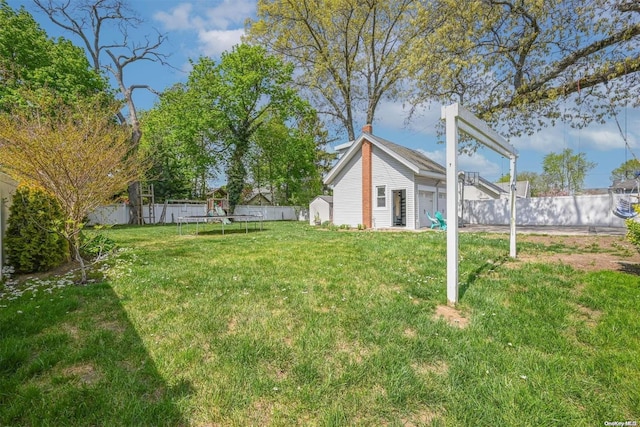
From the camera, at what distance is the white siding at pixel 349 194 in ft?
56.1

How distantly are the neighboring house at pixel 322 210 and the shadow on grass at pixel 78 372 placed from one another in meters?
16.3

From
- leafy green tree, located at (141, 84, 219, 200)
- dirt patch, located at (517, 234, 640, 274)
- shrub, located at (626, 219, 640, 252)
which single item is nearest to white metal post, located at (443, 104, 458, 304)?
shrub, located at (626, 219, 640, 252)

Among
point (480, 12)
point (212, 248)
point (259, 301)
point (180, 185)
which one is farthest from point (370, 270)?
point (180, 185)

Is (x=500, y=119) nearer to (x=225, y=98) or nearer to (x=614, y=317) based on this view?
(x=614, y=317)

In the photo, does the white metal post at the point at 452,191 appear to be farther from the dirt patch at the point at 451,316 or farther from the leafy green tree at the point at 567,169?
the leafy green tree at the point at 567,169

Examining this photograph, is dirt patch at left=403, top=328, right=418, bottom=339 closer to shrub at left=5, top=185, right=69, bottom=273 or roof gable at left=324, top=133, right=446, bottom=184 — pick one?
shrub at left=5, top=185, right=69, bottom=273

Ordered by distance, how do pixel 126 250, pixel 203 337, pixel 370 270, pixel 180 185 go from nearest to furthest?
pixel 203 337 < pixel 370 270 < pixel 126 250 < pixel 180 185

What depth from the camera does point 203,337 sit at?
3.09 m

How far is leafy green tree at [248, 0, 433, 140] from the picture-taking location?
19.6 m

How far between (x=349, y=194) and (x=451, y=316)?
14.1m

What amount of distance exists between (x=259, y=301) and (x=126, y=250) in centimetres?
595

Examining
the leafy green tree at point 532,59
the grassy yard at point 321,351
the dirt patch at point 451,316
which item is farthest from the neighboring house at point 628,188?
the dirt patch at point 451,316

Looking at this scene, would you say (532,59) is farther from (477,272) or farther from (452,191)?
(452,191)

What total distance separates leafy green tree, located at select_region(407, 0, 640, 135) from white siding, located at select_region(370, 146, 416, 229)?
3.69m
